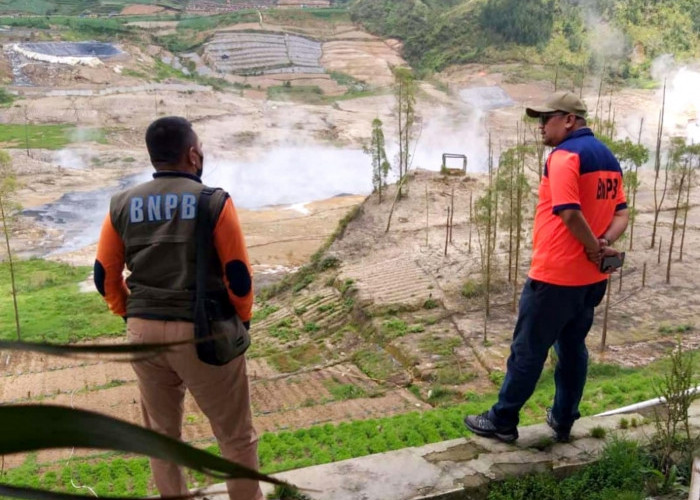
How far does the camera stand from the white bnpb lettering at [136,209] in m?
2.58

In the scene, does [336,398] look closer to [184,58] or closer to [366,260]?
[366,260]

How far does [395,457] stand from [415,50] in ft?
184

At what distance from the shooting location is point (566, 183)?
315cm

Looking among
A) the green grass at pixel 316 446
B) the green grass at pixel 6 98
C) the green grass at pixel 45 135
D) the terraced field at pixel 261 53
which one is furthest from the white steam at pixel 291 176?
the green grass at pixel 316 446

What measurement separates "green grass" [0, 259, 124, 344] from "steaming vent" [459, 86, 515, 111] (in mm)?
29229

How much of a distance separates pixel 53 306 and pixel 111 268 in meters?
15.9

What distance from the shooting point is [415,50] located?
5666 centimetres

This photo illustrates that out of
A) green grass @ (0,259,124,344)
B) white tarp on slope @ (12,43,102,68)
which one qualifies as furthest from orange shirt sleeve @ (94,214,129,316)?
white tarp on slope @ (12,43,102,68)

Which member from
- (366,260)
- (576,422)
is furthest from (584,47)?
(576,422)

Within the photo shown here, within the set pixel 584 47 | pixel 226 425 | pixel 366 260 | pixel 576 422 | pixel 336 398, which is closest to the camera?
pixel 226 425

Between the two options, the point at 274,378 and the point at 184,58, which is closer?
the point at 274,378

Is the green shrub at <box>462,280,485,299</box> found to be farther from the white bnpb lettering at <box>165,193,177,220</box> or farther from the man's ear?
the white bnpb lettering at <box>165,193,177,220</box>

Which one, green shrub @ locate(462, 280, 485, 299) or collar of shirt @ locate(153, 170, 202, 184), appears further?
green shrub @ locate(462, 280, 485, 299)

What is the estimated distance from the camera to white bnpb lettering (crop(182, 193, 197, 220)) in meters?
2.53
